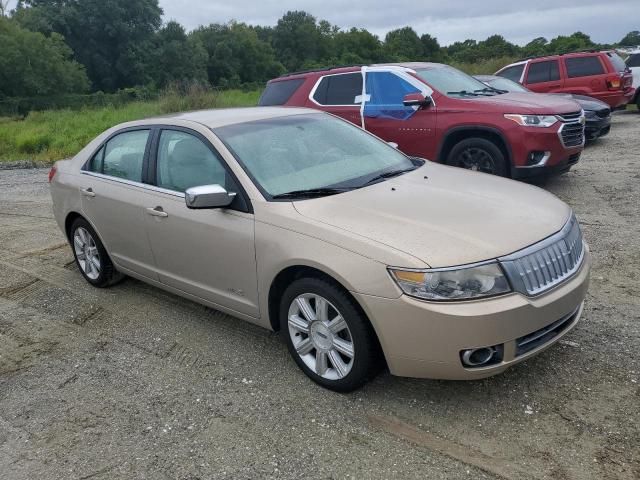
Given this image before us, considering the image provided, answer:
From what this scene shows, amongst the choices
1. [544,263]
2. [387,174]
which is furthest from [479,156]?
[544,263]

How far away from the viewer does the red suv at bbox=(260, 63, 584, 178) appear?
716 cm

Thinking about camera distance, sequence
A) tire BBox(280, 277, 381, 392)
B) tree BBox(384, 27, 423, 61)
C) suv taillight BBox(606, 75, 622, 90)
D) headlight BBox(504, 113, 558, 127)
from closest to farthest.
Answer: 1. tire BBox(280, 277, 381, 392)
2. headlight BBox(504, 113, 558, 127)
3. suv taillight BBox(606, 75, 622, 90)
4. tree BBox(384, 27, 423, 61)

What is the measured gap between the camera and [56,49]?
2048 inches

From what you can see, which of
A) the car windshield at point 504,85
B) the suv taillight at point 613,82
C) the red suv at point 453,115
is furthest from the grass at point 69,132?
the suv taillight at point 613,82

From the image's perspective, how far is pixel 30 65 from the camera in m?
49.6

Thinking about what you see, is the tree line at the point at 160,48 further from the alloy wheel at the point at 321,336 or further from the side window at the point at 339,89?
the alloy wheel at the point at 321,336

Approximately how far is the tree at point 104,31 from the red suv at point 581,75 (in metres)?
54.7

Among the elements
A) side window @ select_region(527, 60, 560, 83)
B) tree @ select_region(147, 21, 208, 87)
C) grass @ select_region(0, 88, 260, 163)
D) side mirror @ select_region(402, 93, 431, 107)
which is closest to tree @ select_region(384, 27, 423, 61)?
tree @ select_region(147, 21, 208, 87)

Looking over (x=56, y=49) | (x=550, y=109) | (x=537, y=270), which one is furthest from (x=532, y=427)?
(x=56, y=49)

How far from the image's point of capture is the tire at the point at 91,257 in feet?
16.9

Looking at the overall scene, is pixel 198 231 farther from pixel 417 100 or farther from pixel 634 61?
pixel 634 61

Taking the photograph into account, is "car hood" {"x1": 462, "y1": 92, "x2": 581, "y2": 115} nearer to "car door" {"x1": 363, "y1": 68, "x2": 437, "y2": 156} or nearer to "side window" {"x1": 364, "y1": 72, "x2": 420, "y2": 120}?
"car door" {"x1": 363, "y1": 68, "x2": 437, "y2": 156}

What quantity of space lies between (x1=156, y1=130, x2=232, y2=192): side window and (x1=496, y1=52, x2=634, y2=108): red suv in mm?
11413

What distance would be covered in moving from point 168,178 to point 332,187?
4.24 ft
